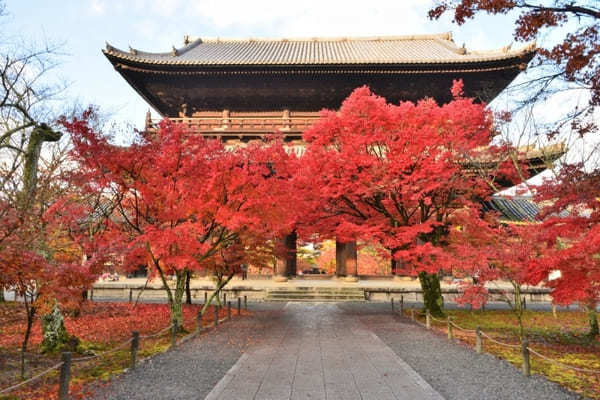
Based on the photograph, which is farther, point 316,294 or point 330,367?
point 316,294

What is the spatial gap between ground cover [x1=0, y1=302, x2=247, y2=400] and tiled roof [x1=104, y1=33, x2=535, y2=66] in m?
12.4

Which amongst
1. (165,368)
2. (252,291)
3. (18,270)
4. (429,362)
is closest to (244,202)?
(165,368)

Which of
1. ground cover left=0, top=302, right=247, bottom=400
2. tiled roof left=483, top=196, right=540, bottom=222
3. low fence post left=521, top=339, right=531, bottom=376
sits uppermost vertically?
tiled roof left=483, top=196, right=540, bottom=222

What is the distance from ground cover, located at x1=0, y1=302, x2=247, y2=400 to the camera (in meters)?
6.32

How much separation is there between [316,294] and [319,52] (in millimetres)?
16476

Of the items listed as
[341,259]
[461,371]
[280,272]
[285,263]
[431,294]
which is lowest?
[461,371]

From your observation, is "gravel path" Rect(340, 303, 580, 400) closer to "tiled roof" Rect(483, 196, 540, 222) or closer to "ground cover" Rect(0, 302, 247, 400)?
"ground cover" Rect(0, 302, 247, 400)

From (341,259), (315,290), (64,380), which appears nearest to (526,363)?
(64,380)

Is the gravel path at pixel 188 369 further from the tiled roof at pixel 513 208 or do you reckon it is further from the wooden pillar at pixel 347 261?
the tiled roof at pixel 513 208

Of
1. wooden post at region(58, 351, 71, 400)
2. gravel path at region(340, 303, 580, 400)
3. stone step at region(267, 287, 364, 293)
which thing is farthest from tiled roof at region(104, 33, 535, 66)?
wooden post at region(58, 351, 71, 400)

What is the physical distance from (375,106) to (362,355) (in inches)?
299

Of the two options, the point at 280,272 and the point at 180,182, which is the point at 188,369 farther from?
the point at 280,272

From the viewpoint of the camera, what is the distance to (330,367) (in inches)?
286

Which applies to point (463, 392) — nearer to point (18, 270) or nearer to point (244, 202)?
point (244, 202)
